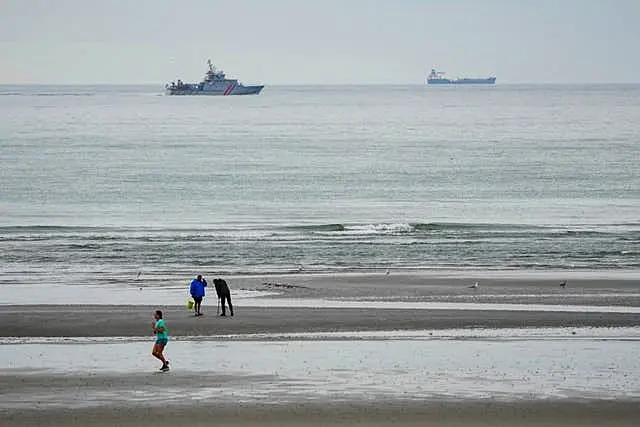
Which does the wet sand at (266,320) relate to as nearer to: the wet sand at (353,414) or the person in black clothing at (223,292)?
the person in black clothing at (223,292)

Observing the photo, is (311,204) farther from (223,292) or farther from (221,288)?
(221,288)

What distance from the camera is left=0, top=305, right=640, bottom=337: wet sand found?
28156 millimetres

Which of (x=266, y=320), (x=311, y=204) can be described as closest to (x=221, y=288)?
(x=266, y=320)

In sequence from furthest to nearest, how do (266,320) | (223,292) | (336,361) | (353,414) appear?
(223,292) → (266,320) → (336,361) → (353,414)

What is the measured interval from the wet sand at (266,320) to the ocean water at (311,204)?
24.9 feet

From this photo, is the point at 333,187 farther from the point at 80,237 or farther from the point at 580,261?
the point at 580,261

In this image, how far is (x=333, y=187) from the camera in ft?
253

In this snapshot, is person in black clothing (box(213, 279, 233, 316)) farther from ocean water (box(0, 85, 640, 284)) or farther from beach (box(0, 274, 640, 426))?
ocean water (box(0, 85, 640, 284))

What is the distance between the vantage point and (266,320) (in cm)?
2927

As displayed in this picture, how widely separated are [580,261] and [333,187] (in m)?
35.1

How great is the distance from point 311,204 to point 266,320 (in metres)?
37.1

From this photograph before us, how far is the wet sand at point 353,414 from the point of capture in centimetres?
1966

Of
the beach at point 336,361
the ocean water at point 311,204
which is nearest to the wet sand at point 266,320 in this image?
the beach at point 336,361

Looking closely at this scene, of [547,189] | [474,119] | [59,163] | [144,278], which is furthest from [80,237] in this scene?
[474,119]
